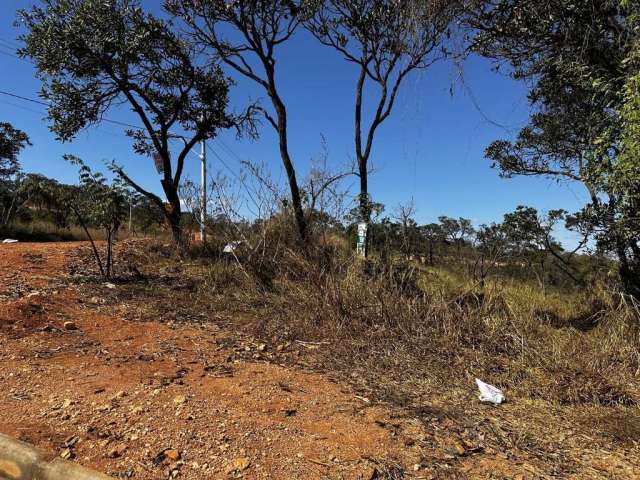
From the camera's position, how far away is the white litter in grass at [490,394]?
3.46 metres

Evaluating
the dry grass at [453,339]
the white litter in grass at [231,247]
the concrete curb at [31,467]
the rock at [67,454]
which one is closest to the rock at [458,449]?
the dry grass at [453,339]

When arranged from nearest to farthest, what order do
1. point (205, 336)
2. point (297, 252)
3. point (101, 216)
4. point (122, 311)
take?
point (205, 336) → point (122, 311) → point (297, 252) → point (101, 216)

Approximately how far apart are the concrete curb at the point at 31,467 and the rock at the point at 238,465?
1.93ft

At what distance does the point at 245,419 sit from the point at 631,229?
13.3ft

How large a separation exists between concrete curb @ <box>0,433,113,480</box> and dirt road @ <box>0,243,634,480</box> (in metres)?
0.09

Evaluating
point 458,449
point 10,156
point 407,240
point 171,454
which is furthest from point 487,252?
point 10,156

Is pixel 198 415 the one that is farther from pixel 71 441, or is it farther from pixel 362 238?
pixel 362 238

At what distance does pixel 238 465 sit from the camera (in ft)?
8.18

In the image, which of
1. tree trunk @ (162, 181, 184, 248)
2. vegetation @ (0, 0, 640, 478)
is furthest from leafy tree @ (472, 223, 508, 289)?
tree trunk @ (162, 181, 184, 248)

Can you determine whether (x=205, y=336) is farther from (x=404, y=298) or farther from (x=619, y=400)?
A: (x=619, y=400)

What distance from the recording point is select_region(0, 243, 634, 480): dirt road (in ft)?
8.24

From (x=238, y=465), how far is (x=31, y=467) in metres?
1.09

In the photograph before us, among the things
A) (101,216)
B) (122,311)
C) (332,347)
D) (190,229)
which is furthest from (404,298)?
(190,229)

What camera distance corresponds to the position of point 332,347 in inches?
179
